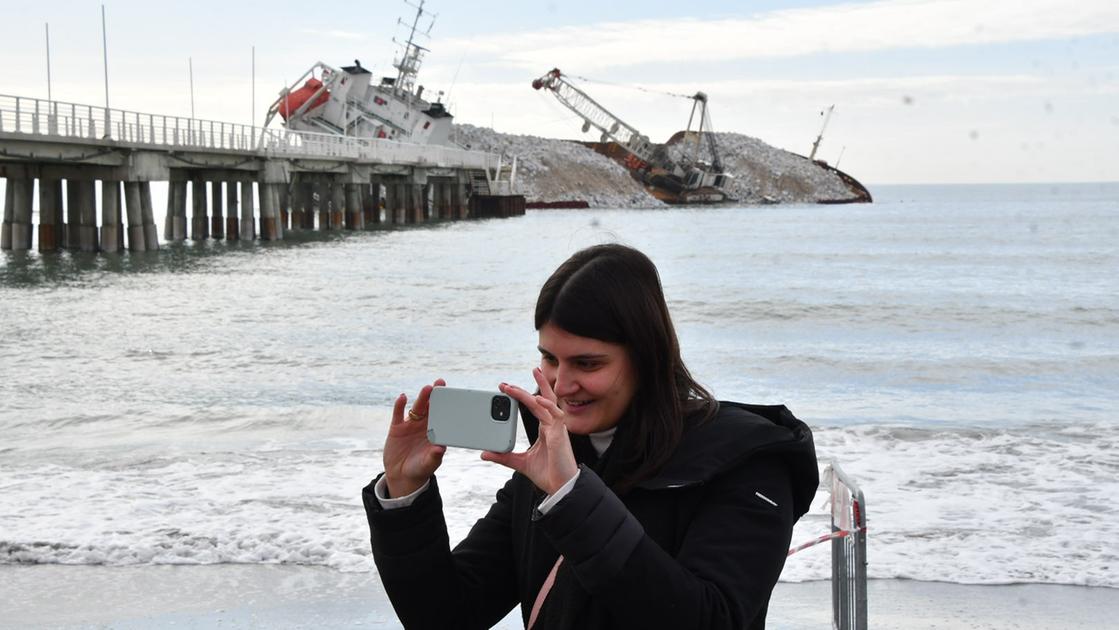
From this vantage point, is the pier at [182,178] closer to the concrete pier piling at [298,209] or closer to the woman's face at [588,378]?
the concrete pier piling at [298,209]

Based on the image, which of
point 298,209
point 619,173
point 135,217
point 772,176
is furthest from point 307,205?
point 772,176

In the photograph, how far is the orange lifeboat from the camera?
61.3 metres

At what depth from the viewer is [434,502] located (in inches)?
86.4

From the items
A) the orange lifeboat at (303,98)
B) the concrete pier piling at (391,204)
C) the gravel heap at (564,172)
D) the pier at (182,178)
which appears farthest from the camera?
the gravel heap at (564,172)

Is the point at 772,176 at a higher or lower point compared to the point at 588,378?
higher

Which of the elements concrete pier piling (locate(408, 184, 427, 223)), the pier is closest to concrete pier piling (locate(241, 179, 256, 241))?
the pier

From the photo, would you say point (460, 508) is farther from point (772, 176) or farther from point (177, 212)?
point (772, 176)

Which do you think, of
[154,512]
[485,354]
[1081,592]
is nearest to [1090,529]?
[1081,592]

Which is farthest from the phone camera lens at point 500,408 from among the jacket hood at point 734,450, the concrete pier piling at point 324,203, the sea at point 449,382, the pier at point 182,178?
the concrete pier piling at point 324,203

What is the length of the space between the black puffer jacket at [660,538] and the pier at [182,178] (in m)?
26.9

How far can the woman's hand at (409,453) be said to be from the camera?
211 cm

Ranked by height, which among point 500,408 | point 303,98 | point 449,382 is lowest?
point 449,382

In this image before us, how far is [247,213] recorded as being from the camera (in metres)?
41.9

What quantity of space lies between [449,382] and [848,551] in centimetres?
1065
